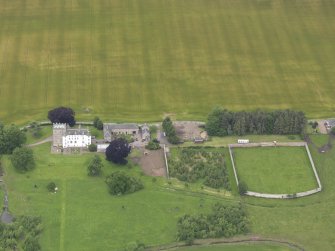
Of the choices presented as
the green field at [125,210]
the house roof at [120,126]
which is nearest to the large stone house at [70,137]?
the green field at [125,210]

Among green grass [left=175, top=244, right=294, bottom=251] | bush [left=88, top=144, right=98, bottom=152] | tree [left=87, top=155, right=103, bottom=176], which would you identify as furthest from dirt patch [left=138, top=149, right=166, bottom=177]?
green grass [left=175, top=244, right=294, bottom=251]

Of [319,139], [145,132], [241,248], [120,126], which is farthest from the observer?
[319,139]

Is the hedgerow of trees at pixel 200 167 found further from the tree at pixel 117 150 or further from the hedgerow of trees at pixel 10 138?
the hedgerow of trees at pixel 10 138

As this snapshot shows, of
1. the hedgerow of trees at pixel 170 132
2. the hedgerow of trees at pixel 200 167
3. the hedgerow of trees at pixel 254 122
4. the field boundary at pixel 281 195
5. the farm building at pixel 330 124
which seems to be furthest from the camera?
the farm building at pixel 330 124

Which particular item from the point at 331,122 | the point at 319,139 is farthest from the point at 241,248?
the point at 331,122

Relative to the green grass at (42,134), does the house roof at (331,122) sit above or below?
below

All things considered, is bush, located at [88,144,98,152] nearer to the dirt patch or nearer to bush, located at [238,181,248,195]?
the dirt patch

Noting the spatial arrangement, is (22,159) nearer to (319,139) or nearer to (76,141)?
(76,141)
